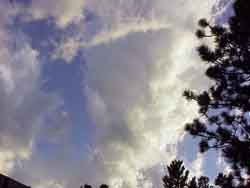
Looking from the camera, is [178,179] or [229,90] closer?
[229,90]

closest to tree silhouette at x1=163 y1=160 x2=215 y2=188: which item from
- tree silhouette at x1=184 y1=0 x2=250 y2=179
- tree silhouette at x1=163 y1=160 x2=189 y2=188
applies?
tree silhouette at x1=163 y1=160 x2=189 y2=188

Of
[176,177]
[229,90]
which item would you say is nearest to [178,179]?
[176,177]

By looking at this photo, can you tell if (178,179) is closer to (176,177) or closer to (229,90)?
(176,177)

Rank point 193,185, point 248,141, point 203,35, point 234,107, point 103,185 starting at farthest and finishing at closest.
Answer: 1. point 103,185
2. point 193,185
3. point 203,35
4. point 234,107
5. point 248,141

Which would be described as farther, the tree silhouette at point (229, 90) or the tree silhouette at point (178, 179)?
the tree silhouette at point (178, 179)

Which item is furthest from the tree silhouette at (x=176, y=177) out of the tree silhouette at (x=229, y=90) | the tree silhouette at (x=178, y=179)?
the tree silhouette at (x=229, y=90)

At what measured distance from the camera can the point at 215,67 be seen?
11.6 m

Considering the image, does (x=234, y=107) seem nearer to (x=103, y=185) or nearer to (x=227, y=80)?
(x=227, y=80)

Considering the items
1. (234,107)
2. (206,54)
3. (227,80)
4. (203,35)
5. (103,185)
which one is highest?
(203,35)

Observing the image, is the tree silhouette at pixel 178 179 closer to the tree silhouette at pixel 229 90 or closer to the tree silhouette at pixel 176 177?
the tree silhouette at pixel 176 177

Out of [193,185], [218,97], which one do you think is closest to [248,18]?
[218,97]

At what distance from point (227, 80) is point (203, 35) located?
7.47 feet

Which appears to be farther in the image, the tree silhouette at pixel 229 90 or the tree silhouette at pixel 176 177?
the tree silhouette at pixel 176 177

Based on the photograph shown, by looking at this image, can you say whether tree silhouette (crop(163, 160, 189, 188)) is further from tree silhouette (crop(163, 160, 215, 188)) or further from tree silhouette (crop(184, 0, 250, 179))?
tree silhouette (crop(184, 0, 250, 179))
